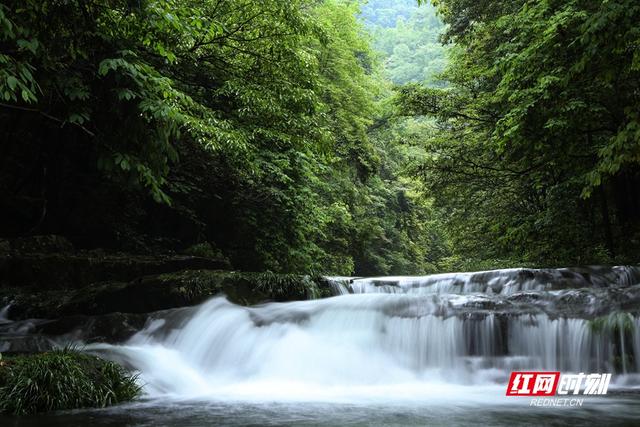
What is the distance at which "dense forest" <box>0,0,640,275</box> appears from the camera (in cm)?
674

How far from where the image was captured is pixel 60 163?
13.6 meters

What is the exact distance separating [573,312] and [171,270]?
8.57 meters

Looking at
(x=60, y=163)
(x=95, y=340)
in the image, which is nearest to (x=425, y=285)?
(x=95, y=340)

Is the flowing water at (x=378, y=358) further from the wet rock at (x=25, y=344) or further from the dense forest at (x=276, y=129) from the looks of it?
the dense forest at (x=276, y=129)

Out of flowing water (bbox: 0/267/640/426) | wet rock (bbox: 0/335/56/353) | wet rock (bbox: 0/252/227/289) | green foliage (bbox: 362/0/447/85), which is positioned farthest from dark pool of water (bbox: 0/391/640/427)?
green foliage (bbox: 362/0/447/85)

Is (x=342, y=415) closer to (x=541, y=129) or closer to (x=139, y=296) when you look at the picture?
(x=139, y=296)

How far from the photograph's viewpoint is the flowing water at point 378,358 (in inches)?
203

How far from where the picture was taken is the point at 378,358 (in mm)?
7934

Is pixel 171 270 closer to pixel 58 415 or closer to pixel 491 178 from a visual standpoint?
pixel 58 415

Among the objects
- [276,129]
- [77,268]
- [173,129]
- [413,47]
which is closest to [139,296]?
[77,268]

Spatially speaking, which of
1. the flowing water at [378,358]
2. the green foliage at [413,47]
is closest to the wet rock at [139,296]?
the flowing water at [378,358]

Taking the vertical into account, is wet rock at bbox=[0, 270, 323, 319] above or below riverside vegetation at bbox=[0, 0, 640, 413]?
below

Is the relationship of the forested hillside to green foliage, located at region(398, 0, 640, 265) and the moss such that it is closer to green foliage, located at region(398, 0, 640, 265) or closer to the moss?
the moss

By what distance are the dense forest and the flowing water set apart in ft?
8.64
